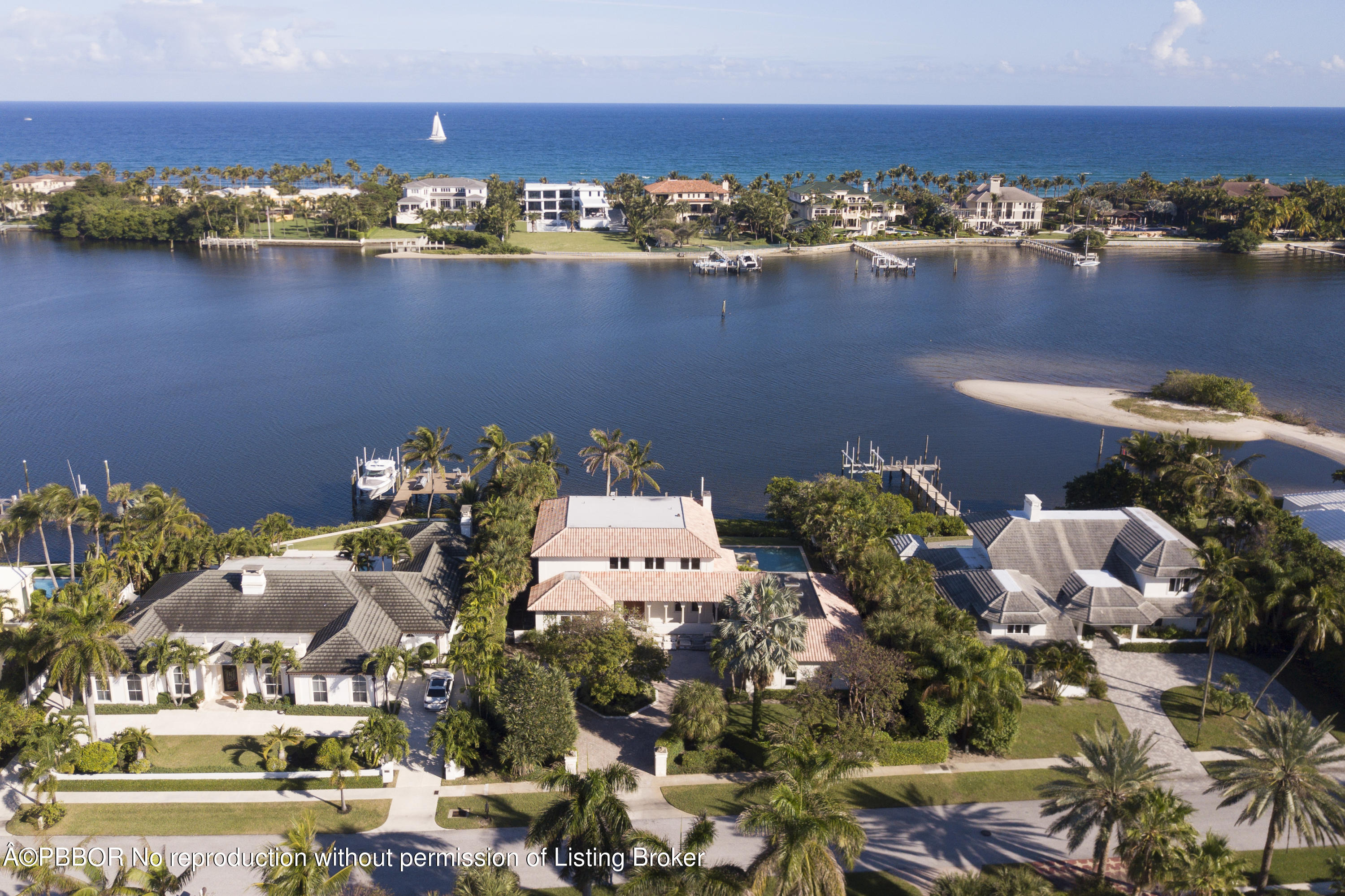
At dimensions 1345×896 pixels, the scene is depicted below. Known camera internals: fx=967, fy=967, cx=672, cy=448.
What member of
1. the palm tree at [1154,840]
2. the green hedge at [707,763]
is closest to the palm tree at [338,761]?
the green hedge at [707,763]

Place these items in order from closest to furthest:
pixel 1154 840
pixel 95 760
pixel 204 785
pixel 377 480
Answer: pixel 1154 840 < pixel 204 785 < pixel 95 760 < pixel 377 480

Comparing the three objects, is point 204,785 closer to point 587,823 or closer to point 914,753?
point 587,823

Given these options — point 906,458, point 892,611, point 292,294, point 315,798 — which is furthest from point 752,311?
point 315,798

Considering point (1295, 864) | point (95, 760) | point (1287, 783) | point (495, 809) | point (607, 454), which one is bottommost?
point (1295, 864)

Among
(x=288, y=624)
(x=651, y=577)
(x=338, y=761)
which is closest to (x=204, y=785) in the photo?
(x=338, y=761)

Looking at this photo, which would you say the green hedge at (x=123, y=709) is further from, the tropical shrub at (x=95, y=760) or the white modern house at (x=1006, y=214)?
the white modern house at (x=1006, y=214)
